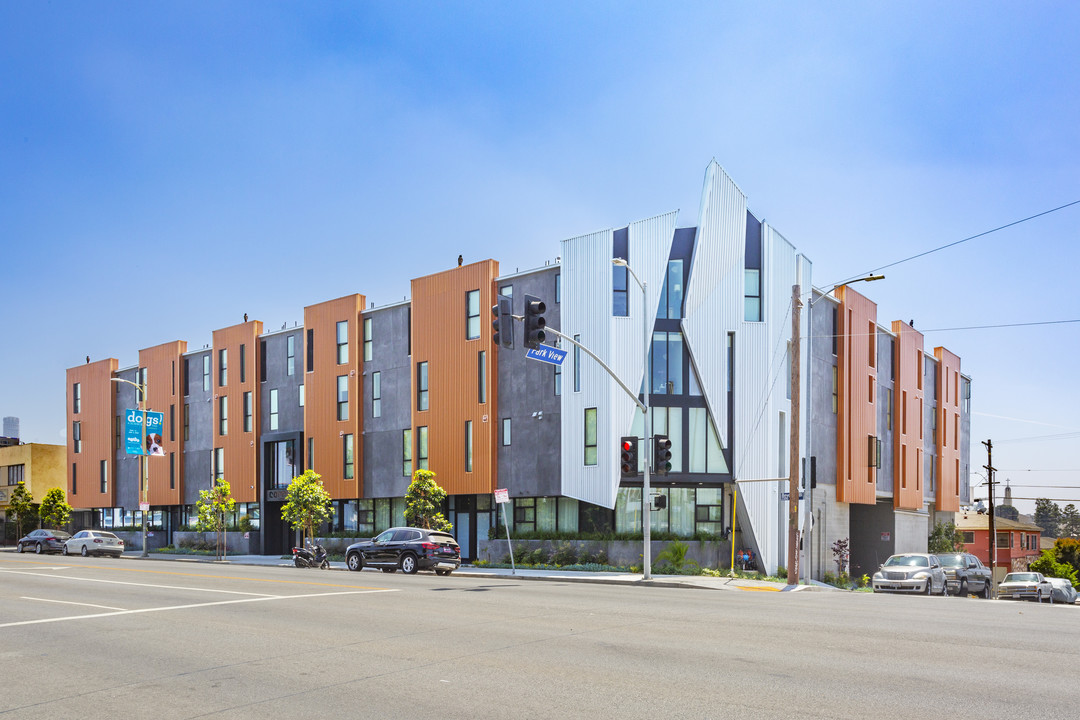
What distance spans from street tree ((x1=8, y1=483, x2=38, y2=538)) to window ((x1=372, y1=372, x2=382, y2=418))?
39.8 metres

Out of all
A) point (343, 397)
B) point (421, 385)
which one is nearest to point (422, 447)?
point (421, 385)

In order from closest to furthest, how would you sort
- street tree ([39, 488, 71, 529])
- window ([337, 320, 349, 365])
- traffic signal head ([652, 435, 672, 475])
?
traffic signal head ([652, 435, 672, 475]) → window ([337, 320, 349, 365]) → street tree ([39, 488, 71, 529])

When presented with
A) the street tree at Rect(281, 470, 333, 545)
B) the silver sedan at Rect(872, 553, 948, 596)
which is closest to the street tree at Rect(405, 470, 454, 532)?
the street tree at Rect(281, 470, 333, 545)

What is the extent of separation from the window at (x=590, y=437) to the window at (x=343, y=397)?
1558cm

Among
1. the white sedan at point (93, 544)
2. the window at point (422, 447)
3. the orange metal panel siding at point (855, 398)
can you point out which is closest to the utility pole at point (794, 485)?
the orange metal panel siding at point (855, 398)

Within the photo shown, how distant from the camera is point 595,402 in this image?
3516 centimetres

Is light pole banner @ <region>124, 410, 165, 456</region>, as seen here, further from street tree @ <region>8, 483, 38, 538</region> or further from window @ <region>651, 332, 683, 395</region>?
street tree @ <region>8, 483, 38, 538</region>

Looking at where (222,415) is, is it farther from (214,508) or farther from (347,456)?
(347,456)

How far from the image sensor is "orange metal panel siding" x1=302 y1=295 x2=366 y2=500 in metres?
44.9

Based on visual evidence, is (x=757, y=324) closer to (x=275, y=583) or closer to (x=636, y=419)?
(x=636, y=419)

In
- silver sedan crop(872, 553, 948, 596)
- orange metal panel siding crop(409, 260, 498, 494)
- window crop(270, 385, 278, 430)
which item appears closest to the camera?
silver sedan crop(872, 553, 948, 596)

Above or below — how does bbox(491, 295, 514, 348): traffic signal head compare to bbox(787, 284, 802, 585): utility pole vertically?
above

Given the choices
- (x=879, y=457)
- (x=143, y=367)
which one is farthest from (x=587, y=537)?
(x=143, y=367)

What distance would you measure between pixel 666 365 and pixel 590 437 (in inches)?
162
